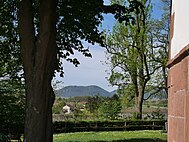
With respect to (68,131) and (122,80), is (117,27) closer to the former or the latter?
(122,80)

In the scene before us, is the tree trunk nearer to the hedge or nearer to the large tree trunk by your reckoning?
the hedge

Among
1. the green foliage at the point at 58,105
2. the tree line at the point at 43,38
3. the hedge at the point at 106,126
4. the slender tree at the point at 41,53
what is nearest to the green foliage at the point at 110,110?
the hedge at the point at 106,126

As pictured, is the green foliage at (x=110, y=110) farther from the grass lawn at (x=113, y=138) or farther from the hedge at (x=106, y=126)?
the grass lawn at (x=113, y=138)

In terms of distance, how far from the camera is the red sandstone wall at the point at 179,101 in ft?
6.07

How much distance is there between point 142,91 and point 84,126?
929cm

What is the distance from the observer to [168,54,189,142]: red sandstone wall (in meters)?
1.85

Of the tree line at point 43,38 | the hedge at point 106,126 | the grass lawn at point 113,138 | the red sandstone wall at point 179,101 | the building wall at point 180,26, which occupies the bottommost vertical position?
the grass lawn at point 113,138

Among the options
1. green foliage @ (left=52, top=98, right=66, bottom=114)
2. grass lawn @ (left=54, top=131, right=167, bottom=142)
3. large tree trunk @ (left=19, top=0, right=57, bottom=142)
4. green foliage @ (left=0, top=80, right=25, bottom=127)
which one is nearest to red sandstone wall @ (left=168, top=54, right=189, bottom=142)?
large tree trunk @ (left=19, top=0, right=57, bottom=142)

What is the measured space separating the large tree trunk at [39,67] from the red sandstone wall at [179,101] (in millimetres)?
8624

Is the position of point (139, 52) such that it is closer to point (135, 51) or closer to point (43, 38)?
point (135, 51)

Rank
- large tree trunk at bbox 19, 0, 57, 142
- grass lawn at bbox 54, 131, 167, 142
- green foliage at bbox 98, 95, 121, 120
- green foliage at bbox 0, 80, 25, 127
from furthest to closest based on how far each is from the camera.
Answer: green foliage at bbox 98, 95, 121, 120 < grass lawn at bbox 54, 131, 167, 142 < green foliage at bbox 0, 80, 25, 127 < large tree trunk at bbox 19, 0, 57, 142

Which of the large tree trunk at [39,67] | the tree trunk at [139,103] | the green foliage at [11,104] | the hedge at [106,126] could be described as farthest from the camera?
the tree trunk at [139,103]

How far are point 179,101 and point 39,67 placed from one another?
902 centimetres

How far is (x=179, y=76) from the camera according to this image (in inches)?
81.2
